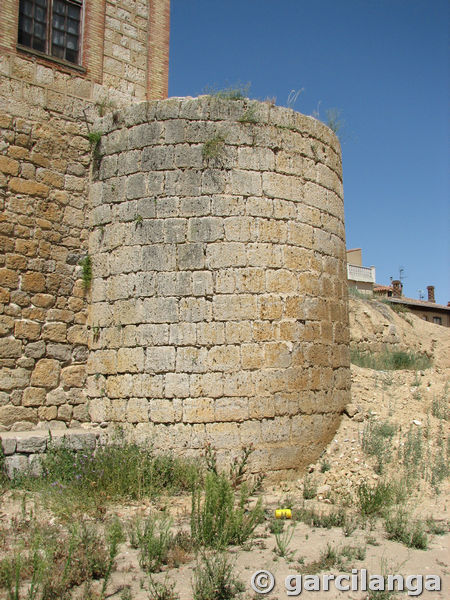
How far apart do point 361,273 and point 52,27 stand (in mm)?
23742

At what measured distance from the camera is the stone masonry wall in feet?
23.7

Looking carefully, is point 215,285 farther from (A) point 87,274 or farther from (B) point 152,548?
(B) point 152,548

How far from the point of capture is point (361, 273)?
30266mm

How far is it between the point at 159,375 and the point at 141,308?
2.93 feet

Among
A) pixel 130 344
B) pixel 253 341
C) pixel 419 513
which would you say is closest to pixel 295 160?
pixel 253 341

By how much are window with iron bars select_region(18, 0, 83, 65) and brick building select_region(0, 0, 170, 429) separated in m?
0.01

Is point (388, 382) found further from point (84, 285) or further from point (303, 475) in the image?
point (84, 285)

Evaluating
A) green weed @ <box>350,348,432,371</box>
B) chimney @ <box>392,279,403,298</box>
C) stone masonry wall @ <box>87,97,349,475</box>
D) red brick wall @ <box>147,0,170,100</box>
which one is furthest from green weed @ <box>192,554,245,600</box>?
chimney @ <box>392,279,403,298</box>

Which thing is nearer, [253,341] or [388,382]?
[253,341]

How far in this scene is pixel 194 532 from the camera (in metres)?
5.08

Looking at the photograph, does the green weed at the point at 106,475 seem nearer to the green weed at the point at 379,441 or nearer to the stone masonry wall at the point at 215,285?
the stone masonry wall at the point at 215,285

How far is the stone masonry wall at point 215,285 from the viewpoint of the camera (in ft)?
23.7

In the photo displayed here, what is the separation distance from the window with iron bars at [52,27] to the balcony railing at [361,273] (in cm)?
2194

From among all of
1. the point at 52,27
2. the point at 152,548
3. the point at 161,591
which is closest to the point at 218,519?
the point at 152,548
